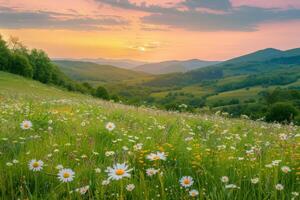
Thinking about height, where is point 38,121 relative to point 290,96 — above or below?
above

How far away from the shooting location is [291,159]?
174 inches

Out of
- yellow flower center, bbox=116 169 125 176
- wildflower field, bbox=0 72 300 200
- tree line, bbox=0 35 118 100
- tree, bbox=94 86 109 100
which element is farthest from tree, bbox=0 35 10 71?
yellow flower center, bbox=116 169 125 176

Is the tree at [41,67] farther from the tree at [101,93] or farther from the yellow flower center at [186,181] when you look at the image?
the yellow flower center at [186,181]

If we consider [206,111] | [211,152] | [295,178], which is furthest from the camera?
[206,111]

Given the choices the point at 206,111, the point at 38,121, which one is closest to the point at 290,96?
the point at 206,111

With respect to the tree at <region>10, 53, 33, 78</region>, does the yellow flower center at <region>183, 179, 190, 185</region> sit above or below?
above

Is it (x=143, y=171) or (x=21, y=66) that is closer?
(x=143, y=171)

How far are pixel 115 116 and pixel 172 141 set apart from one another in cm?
553

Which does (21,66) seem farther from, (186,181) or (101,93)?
(186,181)

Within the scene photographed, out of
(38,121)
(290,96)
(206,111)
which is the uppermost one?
(38,121)

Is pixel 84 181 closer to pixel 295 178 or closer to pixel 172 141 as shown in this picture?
pixel 172 141

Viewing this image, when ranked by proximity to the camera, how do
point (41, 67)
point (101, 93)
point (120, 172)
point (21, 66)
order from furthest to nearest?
point (101, 93) → point (41, 67) → point (21, 66) → point (120, 172)

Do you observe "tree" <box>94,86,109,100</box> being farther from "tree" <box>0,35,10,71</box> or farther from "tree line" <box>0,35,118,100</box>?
"tree" <box>0,35,10,71</box>

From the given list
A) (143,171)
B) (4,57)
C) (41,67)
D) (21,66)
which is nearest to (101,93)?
(41,67)
